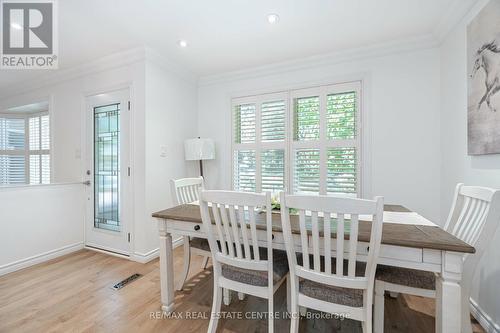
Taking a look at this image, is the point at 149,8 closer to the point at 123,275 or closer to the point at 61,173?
the point at 123,275

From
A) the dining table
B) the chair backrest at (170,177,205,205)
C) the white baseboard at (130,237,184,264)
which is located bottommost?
the white baseboard at (130,237,184,264)

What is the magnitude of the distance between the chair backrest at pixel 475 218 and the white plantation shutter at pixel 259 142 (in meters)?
1.75

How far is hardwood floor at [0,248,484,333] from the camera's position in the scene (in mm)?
1540

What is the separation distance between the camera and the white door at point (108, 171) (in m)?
2.71

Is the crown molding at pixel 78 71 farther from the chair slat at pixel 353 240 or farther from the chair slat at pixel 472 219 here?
the chair slat at pixel 472 219

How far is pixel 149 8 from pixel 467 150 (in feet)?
9.26

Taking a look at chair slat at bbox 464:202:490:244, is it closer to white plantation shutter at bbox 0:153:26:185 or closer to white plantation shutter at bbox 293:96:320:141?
white plantation shutter at bbox 293:96:320:141

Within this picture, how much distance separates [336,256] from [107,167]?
9.45 feet

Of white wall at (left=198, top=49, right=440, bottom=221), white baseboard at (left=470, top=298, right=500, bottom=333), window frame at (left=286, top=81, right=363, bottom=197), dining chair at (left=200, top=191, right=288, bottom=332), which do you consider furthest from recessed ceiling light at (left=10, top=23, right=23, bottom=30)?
white baseboard at (left=470, top=298, right=500, bottom=333)

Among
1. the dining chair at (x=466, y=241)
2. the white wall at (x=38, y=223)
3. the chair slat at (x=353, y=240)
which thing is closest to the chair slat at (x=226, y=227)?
the chair slat at (x=353, y=240)

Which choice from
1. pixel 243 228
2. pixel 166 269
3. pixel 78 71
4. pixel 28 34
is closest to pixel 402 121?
pixel 243 228

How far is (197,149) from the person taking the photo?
9.79 ft

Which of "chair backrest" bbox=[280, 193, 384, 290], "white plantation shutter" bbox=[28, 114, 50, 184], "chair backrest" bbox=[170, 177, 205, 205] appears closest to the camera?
"chair backrest" bbox=[280, 193, 384, 290]

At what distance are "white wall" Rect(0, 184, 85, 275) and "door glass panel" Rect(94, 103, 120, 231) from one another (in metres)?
0.28
